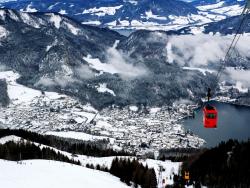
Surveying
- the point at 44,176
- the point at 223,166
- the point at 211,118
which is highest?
the point at 211,118

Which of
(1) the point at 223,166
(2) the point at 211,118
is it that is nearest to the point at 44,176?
(2) the point at 211,118

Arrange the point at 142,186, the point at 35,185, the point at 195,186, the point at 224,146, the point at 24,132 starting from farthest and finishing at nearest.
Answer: the point at 24,132
the point at 224,146
the point at 195,186
the point at 142,186
the point at 35,185

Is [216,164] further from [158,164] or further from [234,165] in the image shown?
[158,164]

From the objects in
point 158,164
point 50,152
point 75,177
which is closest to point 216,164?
point 158,164

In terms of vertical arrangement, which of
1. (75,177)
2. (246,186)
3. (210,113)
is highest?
(210,113)

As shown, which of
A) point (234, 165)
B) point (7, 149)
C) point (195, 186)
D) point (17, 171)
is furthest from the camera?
point (234, 165)

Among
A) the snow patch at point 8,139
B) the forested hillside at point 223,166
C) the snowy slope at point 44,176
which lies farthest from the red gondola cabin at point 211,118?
the snow patch at point 8,139

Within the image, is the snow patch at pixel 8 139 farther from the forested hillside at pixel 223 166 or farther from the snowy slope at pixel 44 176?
the snowy slope at pixel 44 176

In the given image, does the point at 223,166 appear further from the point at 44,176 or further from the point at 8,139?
the point at 44,176

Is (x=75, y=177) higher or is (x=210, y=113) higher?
(x=210, y=113)
